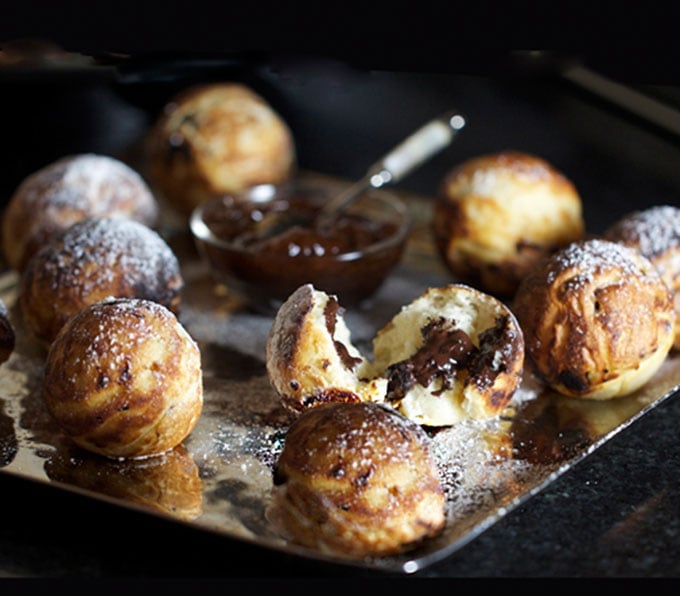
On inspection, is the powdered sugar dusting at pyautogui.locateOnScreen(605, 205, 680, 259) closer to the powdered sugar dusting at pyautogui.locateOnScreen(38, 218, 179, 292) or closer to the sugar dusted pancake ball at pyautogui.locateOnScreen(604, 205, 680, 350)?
the sugar dusted pancake ball at pyautogui.locateOnScreen(604, 205, 680, 350)

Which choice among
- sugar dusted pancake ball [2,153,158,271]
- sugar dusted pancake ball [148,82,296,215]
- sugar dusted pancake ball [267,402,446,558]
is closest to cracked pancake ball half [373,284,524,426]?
sugar dusted pancake ball [267,402,446,558]

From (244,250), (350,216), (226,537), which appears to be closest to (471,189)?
(350,216)

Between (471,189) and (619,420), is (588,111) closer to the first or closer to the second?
(471,189)

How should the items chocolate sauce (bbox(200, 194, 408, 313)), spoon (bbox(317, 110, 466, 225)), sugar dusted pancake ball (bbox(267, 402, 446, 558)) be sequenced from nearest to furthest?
sugar dusted pancake ball (bbox(267, 402, 446, 558))
chocolate sauce (bbox(200, 194, 408, 313))
spoon (bbox(317, 110, 466, 225))

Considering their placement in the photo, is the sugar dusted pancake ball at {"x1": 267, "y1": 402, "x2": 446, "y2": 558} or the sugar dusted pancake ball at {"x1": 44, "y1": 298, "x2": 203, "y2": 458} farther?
the sugar dusted pancake ball at {"x1": 44, "y1": 298, "x2": 203, "y2": 458}

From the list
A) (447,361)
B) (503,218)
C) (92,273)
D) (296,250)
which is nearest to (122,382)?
(92,273)

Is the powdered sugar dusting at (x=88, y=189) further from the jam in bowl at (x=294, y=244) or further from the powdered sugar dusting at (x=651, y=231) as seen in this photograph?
the powdered sugar dusting at (x=651, y=231)

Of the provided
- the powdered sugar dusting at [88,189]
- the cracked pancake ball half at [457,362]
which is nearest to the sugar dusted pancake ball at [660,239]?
the cracked pancake ball half at [457,362]
